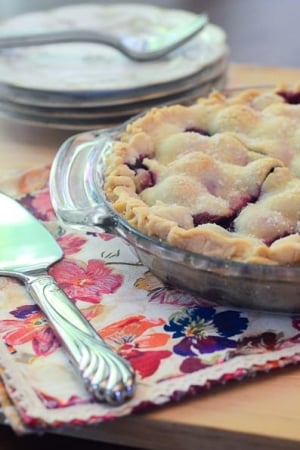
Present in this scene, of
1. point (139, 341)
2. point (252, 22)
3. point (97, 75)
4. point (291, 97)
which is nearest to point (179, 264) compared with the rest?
point (139, 341)

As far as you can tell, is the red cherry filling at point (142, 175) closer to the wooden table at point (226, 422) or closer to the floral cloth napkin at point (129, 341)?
the floral cloth napkin at point (129, 341)

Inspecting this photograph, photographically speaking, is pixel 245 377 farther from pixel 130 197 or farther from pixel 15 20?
pixel 15 20

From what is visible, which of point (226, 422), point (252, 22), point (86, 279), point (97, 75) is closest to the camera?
point (226, 422)

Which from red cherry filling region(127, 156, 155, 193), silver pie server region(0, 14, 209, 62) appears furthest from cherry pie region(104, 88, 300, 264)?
silver pie server region(0, 14, 209, 62)

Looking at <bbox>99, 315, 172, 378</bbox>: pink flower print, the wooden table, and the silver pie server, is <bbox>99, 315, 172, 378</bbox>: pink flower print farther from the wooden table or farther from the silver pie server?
the silver pie server

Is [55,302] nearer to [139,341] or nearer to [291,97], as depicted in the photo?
[139,341]

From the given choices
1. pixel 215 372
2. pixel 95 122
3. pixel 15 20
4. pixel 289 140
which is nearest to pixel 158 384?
pixel 215 372
